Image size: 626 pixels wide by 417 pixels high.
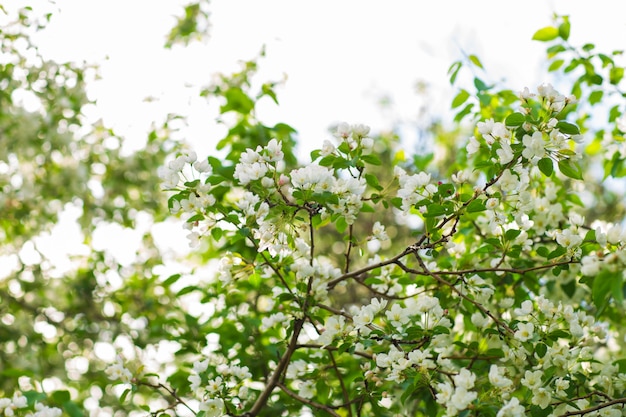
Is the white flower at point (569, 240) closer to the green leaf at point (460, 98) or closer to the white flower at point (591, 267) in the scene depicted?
the white flower at point (591, 267)

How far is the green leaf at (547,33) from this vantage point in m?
2.90

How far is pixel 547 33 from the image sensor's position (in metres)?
2.90

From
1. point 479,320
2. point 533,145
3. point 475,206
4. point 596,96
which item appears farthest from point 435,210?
point 596,96

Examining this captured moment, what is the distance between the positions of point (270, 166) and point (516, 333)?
905mm

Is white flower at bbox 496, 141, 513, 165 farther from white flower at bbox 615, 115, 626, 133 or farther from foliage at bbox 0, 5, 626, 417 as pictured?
white flower at bbox 615, 115, 626, 133

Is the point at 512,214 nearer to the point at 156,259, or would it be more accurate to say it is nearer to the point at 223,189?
the point at 223,189

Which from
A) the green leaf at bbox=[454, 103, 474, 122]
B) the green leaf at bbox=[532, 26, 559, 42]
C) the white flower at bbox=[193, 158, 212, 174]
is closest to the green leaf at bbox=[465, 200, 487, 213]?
the white flower at bbox=[193, 158, 212, 174]

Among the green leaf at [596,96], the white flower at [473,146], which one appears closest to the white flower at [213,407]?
the white flower at [473,146]

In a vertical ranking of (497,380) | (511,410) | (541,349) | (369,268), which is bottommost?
(511,410)

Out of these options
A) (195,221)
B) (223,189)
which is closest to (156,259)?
(223,189)

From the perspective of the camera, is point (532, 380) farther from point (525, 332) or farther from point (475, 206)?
point (475, 206)

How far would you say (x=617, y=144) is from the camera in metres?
2.90

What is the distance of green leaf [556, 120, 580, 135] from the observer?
184 cm

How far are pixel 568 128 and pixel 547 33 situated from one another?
4.09 ft
